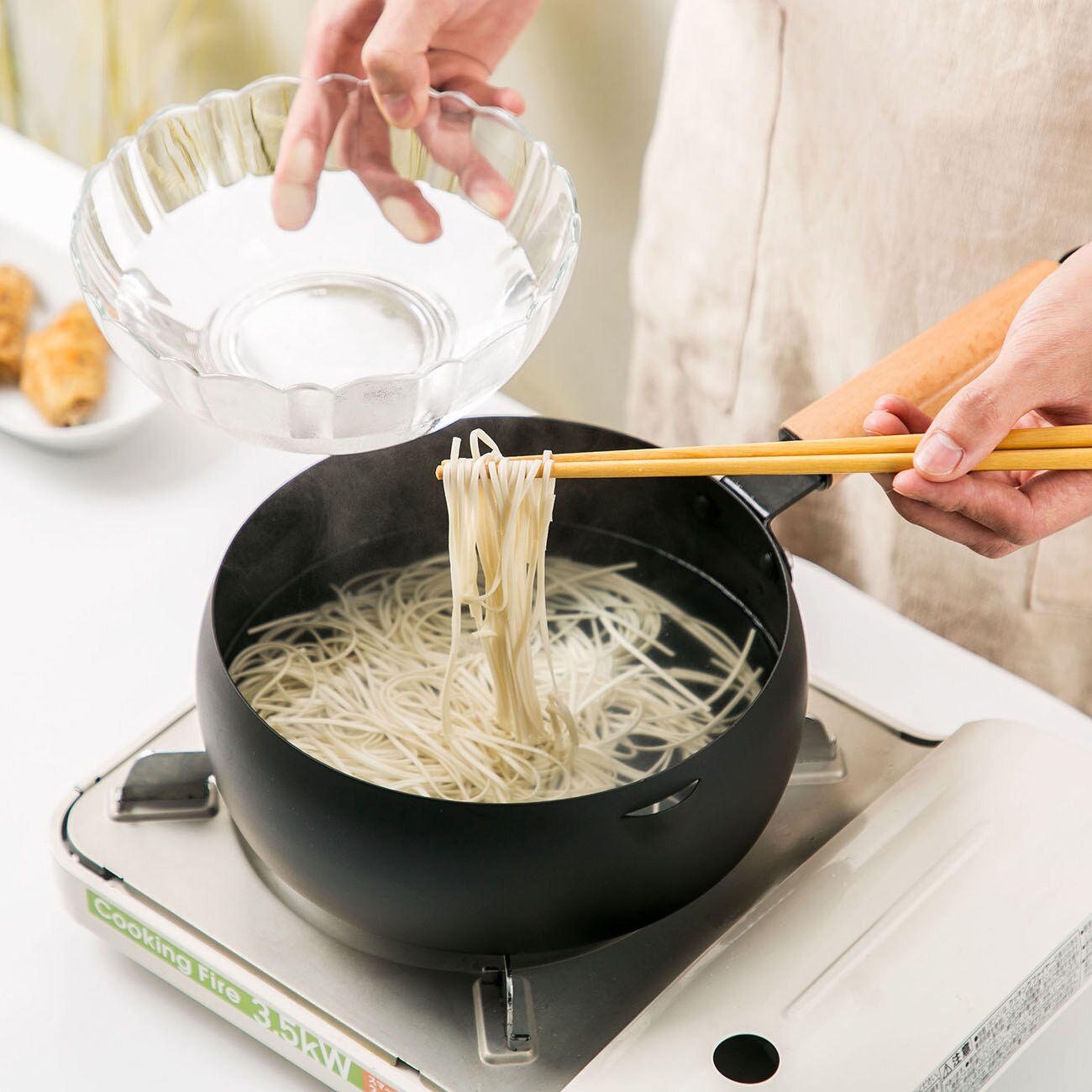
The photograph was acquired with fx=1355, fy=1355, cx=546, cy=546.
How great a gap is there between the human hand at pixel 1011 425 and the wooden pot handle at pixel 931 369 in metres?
0.03

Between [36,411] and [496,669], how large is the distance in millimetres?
737

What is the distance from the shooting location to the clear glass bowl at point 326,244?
44.3 inches

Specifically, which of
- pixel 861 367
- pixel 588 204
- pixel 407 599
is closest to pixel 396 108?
pixel 407 599

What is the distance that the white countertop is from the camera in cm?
105

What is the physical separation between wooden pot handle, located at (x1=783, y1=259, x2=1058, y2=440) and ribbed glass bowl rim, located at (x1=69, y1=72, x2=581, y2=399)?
247 millimetres

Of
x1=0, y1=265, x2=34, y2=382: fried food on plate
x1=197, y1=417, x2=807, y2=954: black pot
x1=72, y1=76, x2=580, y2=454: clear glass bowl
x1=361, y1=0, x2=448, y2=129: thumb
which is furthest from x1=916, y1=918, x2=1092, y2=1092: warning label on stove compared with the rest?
A: x1=0, y1=265, x2=34, y2=382: fried food on plate

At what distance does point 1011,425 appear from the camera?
1018 mm

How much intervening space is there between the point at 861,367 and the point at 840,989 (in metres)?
0.92

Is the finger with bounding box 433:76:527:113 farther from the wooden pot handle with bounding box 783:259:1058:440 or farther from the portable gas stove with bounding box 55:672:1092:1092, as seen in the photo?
the portable gas stove with bounding box 55:672:1092:1092

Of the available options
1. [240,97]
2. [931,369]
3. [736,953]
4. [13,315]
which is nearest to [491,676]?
[736,953]

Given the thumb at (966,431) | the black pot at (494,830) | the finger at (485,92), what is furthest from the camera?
the finger at (485,92)

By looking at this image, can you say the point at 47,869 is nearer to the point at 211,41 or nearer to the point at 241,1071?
the point at 241,1071

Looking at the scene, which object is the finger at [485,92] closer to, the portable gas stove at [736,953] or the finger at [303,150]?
the finger at [303,150]

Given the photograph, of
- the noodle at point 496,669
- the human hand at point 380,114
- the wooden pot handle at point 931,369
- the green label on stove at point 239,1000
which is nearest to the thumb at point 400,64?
the human hand at point 380,114
